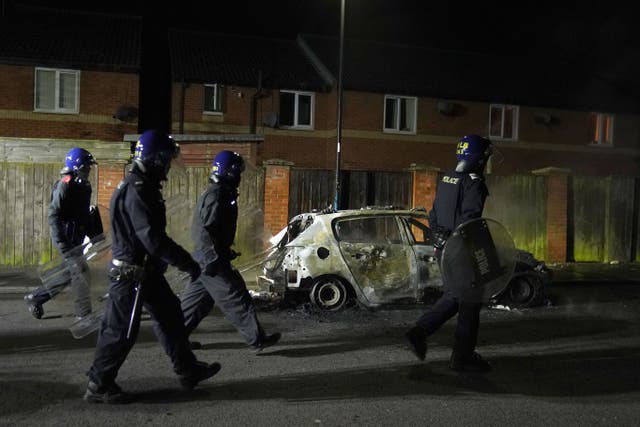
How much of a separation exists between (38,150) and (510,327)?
9734mm

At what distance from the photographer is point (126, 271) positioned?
Answer: 4.20 meters

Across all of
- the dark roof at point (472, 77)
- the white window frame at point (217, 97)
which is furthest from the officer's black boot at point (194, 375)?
the dark roof at point (472, 77)

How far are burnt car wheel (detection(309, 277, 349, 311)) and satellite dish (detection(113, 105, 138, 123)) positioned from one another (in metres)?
11.6

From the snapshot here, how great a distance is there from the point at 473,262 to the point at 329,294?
304 cm

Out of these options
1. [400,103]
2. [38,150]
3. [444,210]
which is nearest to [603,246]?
[400,103]

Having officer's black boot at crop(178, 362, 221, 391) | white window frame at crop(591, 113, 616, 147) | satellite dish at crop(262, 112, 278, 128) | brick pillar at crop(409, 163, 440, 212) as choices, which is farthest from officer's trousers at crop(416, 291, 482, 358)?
white window frame at crop(591, 113, 616, 147)

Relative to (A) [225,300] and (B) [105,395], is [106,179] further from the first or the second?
(B) [105,395]

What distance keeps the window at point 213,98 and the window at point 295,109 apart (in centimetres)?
200

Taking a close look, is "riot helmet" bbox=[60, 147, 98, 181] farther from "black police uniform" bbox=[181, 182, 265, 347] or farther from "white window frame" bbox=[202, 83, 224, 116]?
"white window frame" bbox=[202, 83, 224, 116]

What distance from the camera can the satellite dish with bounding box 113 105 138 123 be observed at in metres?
17.3

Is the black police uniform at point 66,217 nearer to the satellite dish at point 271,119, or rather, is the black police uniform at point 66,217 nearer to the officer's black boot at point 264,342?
the officer's black boot at point 264,342

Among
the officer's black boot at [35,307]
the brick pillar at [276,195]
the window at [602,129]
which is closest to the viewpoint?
the officer's black boot at [35,307]

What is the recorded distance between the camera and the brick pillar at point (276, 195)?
12.6 meters

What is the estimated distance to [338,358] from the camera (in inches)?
221
